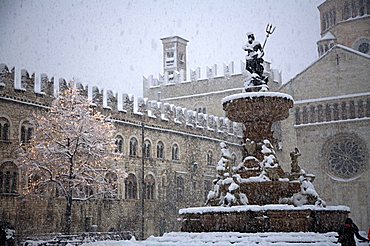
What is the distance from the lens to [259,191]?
49.0 ft

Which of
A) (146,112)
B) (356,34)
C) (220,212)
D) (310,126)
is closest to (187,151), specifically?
(146,112)

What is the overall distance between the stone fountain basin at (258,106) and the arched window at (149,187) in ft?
60.9

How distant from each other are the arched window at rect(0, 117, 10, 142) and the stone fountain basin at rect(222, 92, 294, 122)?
46.6 ft

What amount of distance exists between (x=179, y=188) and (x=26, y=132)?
12536 mm

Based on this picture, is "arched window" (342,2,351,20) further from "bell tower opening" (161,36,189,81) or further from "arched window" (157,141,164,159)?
"arched window" (157,141,164,159)

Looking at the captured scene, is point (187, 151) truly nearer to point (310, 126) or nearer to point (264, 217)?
point (310, 126)

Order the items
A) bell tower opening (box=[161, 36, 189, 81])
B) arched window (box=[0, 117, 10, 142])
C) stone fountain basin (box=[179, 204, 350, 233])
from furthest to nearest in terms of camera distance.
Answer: bell tower opening (box=[161, 36, 189, 81]) → arched window (box=[0, 117, 10, 142]) → stone fountain basin (box=[179, 204, 350, 233])

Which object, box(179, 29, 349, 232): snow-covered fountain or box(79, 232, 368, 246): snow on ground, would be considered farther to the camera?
box(179, 29, 349, 232): snow-covered fountain

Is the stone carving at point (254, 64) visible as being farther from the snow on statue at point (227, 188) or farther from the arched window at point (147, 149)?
the arched window at point (147, 149)

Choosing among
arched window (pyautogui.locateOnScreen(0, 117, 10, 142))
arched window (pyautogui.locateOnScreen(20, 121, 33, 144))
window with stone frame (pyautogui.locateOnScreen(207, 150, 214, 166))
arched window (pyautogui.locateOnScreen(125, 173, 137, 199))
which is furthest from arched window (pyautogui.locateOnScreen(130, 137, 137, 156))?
arched window (pyautogui.locateOnScreen(0, 117, 10, 142))

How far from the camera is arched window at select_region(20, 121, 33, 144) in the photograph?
2762cm

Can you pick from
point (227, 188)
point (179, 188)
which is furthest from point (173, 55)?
point (227, 188)

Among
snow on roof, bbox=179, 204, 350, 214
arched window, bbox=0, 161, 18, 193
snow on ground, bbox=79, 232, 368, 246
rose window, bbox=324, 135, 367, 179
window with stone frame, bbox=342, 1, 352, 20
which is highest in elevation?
window with stone frame, bbox=342, 1, 352, 20

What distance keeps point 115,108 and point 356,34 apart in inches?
1040
